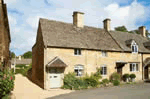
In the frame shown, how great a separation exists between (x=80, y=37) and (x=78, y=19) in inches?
138

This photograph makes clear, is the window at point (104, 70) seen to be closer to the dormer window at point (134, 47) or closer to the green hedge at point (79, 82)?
the green hedge at point (79, 82)

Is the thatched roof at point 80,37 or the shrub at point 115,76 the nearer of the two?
the thatched roof at point 80,37

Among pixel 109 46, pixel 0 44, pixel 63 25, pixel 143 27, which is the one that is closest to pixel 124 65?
pixel 109 46

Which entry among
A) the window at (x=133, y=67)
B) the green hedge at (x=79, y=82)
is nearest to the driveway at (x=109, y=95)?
the green hedge at (x=79, y=82)

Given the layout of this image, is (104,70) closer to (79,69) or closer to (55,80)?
(79,69)

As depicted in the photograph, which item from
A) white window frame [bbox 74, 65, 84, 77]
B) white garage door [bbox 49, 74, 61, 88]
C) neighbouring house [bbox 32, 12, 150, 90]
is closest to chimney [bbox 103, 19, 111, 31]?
neighbouring house [bbox 32, 12, 150, 90]

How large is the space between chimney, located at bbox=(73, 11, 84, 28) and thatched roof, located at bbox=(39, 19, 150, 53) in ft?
2.41

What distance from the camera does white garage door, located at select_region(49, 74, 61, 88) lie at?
16547mm

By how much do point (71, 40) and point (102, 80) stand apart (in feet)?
23.1

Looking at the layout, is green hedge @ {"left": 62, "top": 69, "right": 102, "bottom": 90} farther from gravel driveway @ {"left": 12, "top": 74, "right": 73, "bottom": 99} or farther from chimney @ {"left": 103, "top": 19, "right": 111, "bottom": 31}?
chimney @ {"left": 103, "top": 19, "right": 111, "bottom": 31}

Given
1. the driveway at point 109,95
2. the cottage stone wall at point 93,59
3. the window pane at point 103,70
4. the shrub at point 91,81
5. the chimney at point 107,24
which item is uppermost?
the chimney at point 107,24

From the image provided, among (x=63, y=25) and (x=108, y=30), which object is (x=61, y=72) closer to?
(x=63, y=25)

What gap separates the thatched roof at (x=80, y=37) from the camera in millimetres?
18250

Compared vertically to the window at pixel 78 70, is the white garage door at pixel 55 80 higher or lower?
lower
